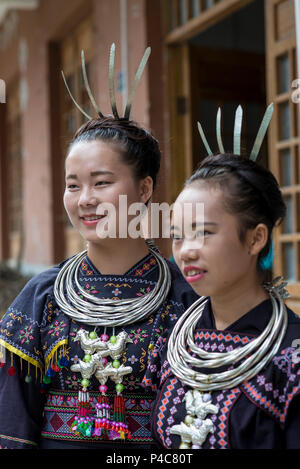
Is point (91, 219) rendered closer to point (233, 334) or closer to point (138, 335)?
point (138, 335)

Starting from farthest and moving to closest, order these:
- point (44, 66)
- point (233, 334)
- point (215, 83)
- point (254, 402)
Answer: point (44, 66)
point (215, 83)
point (233, 334)
point (254, 402)

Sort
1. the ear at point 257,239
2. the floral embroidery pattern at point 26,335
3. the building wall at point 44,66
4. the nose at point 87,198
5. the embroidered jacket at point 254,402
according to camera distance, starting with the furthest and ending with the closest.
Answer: the building wall at point 44,66 → the floral embroidery pattern at point 26,335 → the nose at point 87,198 → the ear at point 257,239 → the embroidered jacket at point 254,402

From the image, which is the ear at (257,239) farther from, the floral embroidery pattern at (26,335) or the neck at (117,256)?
the floral embroidery pattern at (26,335)

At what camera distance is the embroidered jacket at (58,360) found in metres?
1.57

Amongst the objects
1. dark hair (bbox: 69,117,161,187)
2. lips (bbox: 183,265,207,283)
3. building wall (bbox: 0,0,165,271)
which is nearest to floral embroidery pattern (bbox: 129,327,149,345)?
lips (bbox: 183,265,207,283)

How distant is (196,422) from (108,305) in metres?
0.43

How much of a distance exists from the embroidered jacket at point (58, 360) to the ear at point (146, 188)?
0.18m

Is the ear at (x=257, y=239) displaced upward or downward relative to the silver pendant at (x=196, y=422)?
upward

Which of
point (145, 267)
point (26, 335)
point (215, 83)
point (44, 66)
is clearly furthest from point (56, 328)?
point (44, 66)

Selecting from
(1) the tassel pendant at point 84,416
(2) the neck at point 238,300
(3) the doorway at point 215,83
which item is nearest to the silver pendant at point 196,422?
(2) the neck at point 238,300

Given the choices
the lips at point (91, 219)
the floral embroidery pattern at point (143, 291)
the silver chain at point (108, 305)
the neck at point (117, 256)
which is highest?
the lips at point (91, 219)

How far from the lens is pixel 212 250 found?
130cm

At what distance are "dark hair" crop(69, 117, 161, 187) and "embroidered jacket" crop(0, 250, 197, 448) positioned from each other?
0.88 ft

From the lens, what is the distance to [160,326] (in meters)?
1.59
